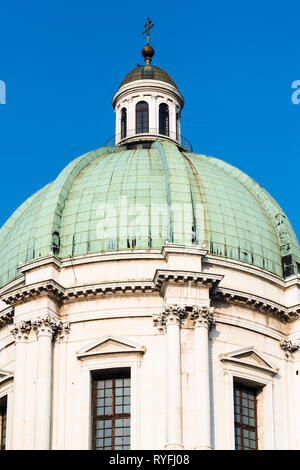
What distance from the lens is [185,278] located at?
6091 cm

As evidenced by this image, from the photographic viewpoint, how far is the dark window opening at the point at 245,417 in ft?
200

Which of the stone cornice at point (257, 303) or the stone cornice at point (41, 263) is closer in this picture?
the stone cornice at point (257, 303)

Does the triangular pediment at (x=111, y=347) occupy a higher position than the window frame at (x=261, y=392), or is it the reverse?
the triangular pediment at (x=111, y=347)

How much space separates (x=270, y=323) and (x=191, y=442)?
7966 mm

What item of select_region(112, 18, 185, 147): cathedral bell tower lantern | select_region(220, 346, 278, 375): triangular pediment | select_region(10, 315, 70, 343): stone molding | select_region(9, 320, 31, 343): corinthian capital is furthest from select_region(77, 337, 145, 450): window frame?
select_region(112, 18, 185, 147): cathedral bell tower lantern

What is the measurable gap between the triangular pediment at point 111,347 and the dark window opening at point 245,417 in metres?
4.81

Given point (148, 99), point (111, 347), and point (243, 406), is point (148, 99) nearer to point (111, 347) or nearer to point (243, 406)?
point (111, 347)

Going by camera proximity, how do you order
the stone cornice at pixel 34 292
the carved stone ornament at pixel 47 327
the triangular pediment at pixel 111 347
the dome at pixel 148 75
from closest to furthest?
the triangular pediment at pixel 111 347
the carved stone ornament at pixel 47 327
the stone cornice at pixel 34 292
the dome at pixel 148 75

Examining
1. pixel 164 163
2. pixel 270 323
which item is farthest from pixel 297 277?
pixel 164 163

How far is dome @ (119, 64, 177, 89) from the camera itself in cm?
7419

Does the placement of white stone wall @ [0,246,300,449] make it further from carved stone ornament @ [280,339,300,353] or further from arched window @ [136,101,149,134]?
arched window @ [136,101,149,134]

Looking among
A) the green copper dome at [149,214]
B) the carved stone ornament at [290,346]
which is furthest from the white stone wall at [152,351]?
the green copper dome at [149,214]

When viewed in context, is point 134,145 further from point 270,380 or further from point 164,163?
point 270,380

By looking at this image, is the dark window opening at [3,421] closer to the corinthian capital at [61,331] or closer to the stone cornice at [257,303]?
the corinthian capital at [61,331]
